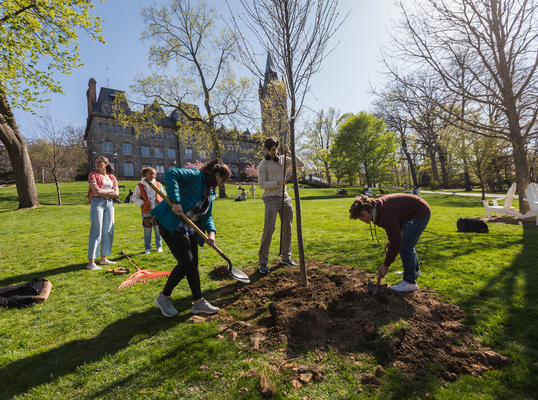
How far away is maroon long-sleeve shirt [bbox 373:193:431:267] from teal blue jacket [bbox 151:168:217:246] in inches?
90.7

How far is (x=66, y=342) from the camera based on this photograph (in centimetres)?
287

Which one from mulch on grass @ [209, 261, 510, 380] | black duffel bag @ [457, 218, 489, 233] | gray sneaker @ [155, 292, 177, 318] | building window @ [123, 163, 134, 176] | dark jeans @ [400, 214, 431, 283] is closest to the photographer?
mulch on grass @ [209, 261, 510, 380]

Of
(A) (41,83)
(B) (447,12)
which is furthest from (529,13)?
(A) (41,83)

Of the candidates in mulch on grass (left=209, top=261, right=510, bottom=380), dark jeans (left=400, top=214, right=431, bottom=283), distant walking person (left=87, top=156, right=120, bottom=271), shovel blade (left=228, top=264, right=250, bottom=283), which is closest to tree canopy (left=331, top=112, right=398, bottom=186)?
dark jeans (left=400, top=214, right=431, bottom=283)

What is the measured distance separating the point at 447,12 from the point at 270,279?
30.7 feet

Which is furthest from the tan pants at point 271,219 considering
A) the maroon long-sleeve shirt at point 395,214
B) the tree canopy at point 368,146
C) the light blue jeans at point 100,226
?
the tree canopy at point 368,146

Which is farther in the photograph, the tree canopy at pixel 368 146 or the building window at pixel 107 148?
the building window at pixel 107 148

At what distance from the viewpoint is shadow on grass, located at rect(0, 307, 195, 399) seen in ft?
7.54

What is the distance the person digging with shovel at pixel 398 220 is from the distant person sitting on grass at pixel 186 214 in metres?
1.84

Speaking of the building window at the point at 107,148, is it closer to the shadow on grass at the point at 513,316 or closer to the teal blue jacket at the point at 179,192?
the teal blue jacket at the point at 179,192

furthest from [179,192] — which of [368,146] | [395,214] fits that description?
[368,146]

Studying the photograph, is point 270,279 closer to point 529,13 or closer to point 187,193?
point 187,193

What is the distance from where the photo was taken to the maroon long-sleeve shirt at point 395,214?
327 centimetres

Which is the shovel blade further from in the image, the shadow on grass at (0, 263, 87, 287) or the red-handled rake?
the shadow on grass at (0, 263, 87, 287)
